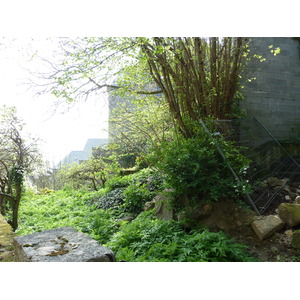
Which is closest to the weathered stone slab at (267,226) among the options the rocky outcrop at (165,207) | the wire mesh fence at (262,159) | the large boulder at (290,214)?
the large boulder at (290,214)

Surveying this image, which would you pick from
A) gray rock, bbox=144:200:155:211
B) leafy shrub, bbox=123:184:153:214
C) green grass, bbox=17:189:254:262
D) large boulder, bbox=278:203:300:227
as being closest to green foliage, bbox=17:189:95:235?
green grass, bbox=17:189:254:262

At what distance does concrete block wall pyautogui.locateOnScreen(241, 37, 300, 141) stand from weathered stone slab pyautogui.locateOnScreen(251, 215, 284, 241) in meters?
2.14

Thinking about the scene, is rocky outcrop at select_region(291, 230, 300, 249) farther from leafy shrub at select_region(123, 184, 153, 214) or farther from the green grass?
leafy shrub at select_region(123, 184, 153, 214)

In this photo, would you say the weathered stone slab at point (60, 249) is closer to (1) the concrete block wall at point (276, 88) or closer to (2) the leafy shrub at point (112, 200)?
(2) the leafy shrub at point (112, 200)

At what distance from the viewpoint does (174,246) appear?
7.30ft

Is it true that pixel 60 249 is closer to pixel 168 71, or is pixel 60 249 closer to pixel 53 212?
pixel 53 212

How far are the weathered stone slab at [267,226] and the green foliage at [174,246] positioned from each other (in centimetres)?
24

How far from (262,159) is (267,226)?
1709 millimetres

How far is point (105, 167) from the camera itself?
5797 millimetres

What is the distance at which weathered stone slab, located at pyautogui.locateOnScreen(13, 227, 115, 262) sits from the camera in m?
1.49

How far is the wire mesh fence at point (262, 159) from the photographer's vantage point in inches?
136

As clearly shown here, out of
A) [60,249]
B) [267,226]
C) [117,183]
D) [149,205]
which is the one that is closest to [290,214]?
[267,226]
